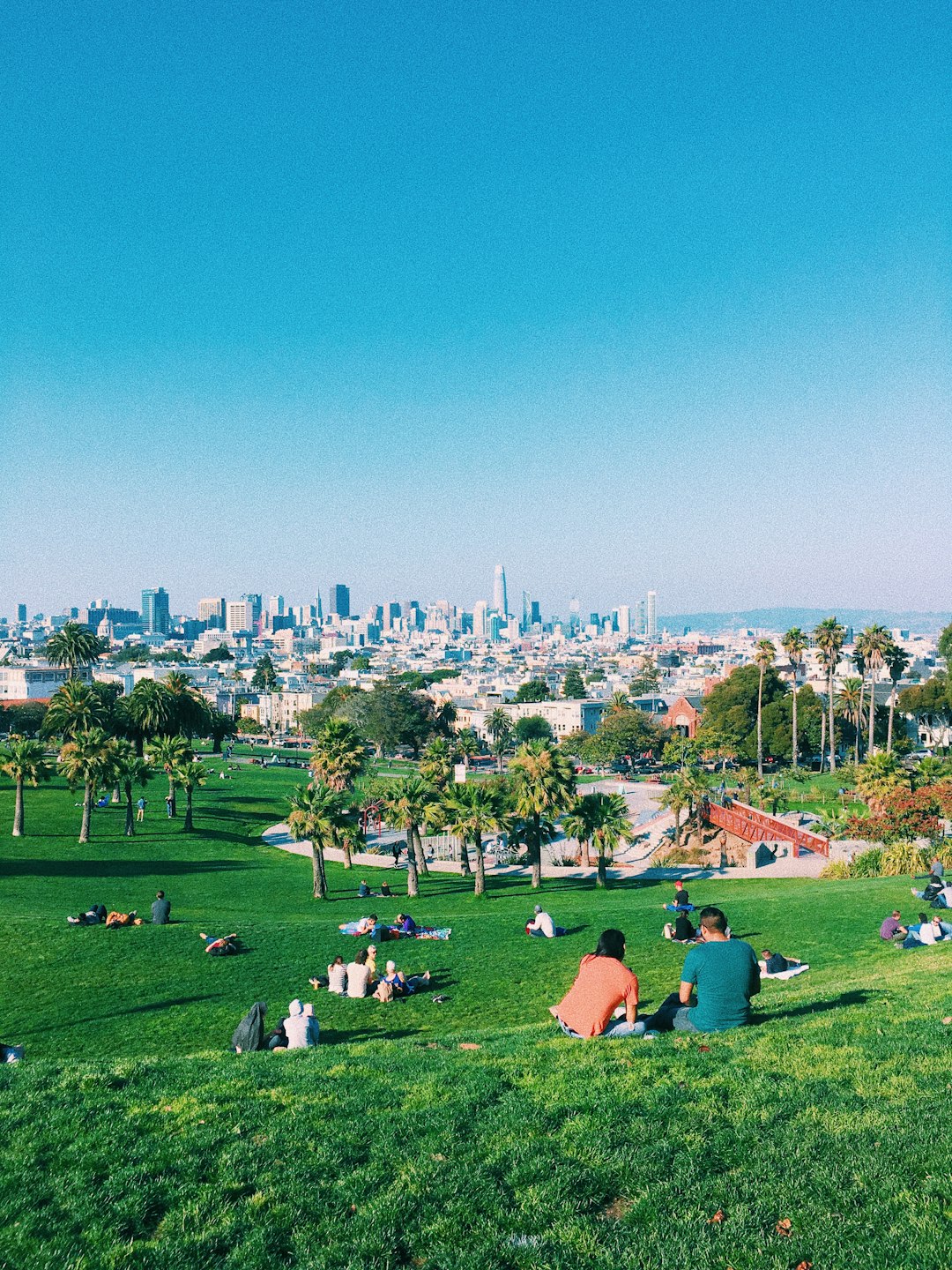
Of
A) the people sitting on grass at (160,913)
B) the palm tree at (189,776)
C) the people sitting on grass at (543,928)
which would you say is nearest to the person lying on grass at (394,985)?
the people sitting on grass at (543,928)

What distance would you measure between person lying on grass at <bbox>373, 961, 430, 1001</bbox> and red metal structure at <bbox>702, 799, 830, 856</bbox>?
31.8m

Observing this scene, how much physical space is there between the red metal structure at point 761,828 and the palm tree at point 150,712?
3748 cm

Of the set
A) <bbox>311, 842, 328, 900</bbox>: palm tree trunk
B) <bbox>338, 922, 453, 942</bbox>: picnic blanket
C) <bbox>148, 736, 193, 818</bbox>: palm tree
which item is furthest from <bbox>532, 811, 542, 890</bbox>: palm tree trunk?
<bbox>148, 736, 193, 818</bbox>: palm tree

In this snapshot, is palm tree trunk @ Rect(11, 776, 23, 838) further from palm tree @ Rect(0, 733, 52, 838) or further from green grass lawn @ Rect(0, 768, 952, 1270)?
green grass lawn @ Rect(0, 768, 952, 1270)

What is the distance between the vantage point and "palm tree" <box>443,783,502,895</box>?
32312mm

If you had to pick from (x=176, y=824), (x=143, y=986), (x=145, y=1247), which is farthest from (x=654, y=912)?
(x=176, y=824)

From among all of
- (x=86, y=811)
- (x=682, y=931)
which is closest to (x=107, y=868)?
(x=86, y=811)

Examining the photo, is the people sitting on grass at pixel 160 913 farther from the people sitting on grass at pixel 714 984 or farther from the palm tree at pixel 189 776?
the palm tree at pixel 189 776

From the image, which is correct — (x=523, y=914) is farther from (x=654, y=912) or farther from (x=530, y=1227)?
(x=530, y=1227)

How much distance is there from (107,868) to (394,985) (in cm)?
2265

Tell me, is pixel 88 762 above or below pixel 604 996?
below

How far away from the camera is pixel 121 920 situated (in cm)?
2123

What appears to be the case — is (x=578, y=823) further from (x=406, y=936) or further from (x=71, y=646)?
(x=71, y=646)

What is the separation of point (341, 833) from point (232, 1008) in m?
15.6
